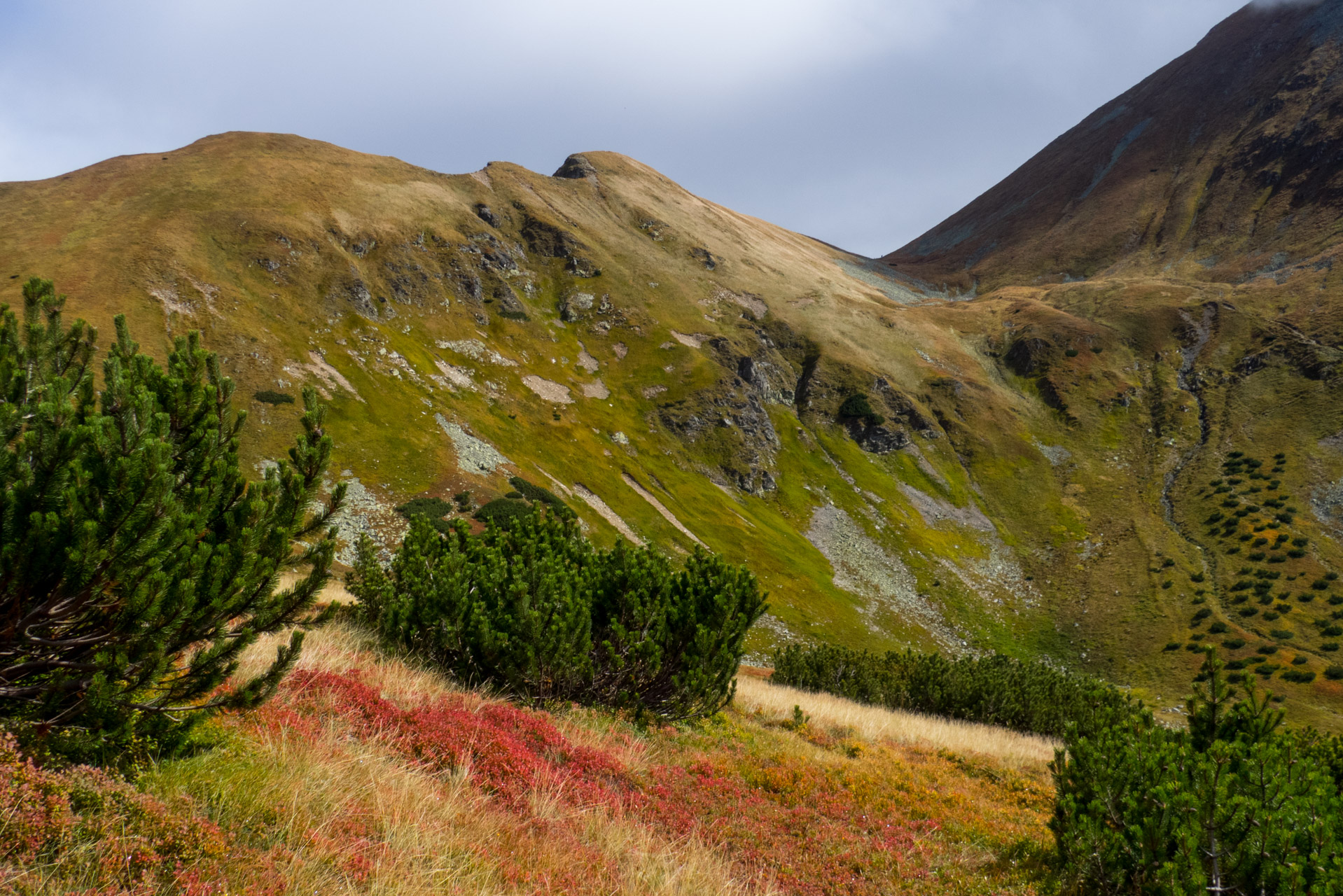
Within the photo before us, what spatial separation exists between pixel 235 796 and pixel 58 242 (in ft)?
276

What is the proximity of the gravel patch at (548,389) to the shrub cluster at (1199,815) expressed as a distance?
76.2 meters

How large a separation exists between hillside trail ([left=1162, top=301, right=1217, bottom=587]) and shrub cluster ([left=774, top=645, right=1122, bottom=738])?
70961 millimetres

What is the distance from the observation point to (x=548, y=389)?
273 feet

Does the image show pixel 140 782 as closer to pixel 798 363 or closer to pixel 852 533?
pixel 852 533

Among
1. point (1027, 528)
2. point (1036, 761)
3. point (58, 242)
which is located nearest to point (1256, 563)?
point (1027, 528)

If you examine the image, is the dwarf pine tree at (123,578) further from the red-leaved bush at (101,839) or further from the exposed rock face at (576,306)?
the exposed rock face at (576,306)


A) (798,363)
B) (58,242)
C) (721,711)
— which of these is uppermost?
(798,363)

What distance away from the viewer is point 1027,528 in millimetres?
90000

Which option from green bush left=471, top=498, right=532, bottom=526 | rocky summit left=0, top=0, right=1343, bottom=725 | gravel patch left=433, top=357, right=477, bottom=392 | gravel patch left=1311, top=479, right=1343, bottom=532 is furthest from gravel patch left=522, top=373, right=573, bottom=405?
gravel patch left=1311, top=479, right=1343, bottom=532

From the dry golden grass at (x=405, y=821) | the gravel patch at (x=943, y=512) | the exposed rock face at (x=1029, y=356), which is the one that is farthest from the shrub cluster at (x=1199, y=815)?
the exposed rock face at (x=1029, y=356)

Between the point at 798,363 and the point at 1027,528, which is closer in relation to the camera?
the point at 1027,528

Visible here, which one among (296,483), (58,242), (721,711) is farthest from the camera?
(58,242)

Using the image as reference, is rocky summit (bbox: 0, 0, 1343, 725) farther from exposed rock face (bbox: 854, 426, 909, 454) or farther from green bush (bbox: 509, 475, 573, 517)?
green bush (bbox: 509, 475, 573, 517)

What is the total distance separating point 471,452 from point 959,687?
153 ft
